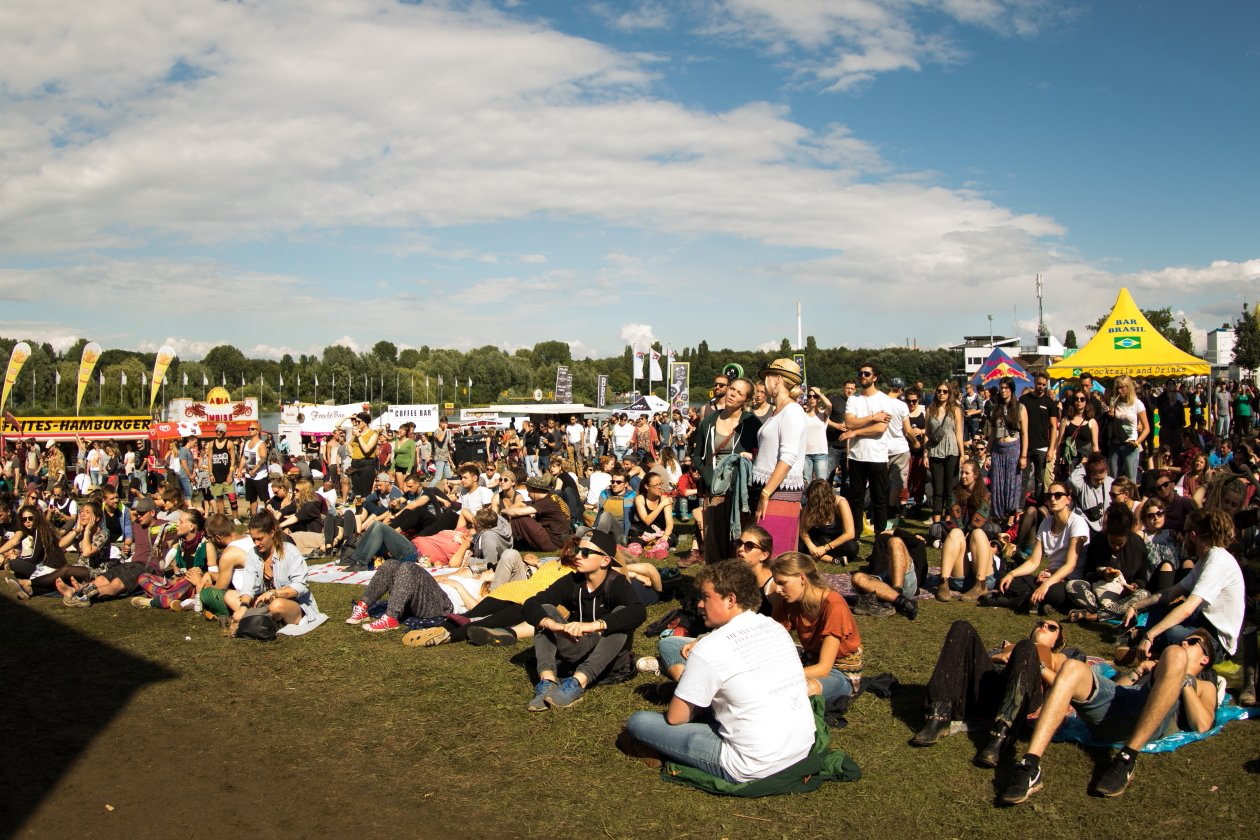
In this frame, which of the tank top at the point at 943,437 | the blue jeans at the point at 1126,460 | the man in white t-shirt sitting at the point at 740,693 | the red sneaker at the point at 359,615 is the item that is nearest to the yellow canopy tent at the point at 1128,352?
the blue jeans at the point at 1126,460

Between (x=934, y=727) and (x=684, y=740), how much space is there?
1374 millimetres

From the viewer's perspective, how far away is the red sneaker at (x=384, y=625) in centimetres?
714

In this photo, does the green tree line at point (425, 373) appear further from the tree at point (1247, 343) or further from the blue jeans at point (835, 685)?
the blue jeans at point (835, 685)

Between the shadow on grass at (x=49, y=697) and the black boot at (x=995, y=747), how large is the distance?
4.34 metres

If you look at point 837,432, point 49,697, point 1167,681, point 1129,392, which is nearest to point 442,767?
point 49,697

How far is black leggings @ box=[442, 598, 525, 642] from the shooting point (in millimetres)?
6836

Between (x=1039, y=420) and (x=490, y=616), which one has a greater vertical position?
(x=1039, y=420)

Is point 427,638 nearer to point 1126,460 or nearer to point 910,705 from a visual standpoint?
point 910,705

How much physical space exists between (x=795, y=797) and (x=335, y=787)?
2162 mm

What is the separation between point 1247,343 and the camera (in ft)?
144

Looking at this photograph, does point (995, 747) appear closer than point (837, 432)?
Yes

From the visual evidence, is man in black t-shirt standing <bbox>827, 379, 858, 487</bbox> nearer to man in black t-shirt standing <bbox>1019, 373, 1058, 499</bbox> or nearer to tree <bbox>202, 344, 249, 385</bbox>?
man in black t-shirt standing <bbox>1019, 373, 1058, 499</bbox>

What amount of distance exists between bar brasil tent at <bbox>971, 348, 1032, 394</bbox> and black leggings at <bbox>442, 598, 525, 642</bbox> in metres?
13.7

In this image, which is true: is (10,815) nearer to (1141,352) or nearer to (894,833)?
(894,833)
